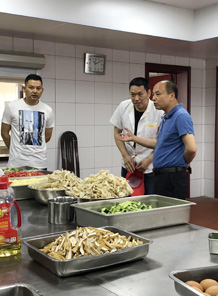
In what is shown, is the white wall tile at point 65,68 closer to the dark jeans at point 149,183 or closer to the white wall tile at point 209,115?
the dark jeans at point 149,183

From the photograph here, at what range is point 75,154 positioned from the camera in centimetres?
588

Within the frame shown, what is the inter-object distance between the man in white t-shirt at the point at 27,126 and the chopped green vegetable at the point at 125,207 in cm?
238

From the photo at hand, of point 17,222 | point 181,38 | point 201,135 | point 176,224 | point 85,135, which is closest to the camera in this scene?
point 17,222

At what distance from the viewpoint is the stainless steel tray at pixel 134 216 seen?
186 cm

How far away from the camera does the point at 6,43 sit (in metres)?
5.38

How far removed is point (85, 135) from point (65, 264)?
4826mm

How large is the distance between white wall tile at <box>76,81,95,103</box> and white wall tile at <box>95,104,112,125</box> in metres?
0.16

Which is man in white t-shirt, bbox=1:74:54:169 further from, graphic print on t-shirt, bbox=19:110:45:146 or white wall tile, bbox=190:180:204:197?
white wall tile, bbox=190:180:204:197

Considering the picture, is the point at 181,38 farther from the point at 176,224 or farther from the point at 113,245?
the point at 113,245

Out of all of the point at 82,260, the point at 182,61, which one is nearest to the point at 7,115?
the point at 82,260

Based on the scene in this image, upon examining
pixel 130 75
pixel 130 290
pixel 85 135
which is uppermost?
pixel 130 75

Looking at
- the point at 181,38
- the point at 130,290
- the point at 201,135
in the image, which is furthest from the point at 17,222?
the point at 201,135

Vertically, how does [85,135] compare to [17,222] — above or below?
above

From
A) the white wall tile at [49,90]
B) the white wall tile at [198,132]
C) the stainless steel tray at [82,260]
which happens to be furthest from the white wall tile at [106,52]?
the stainless steel tray at [82,260]
